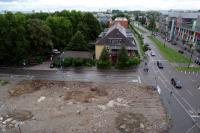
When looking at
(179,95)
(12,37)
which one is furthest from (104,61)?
(12,37)

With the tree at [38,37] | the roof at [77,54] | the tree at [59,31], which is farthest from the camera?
the tree at [59,31]

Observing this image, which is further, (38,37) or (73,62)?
(38,37)

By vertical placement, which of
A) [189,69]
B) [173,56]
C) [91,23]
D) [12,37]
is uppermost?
[91,23]

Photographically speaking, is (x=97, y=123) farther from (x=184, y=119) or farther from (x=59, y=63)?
(x=59, y=63)

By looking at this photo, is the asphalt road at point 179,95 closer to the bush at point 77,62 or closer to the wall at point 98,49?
the wall at point 98,49

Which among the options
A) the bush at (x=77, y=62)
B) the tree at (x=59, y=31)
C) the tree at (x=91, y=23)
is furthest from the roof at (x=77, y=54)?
the tree at (x=91, y=23)

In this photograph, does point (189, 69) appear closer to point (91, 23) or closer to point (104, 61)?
point (104, 61)

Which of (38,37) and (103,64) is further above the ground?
(38,37)

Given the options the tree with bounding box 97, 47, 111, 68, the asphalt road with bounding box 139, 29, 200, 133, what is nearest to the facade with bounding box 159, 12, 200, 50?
the asphalt road with bounding box 139, 29, 200, 133

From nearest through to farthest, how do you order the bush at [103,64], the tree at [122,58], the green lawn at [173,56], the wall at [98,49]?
the tree at [122,58]
the bush at [103,64]
the wall at [98,49]
the green lawn at [173,56]
